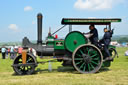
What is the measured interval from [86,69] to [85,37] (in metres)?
1.20

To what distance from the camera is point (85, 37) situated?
20.9 feet

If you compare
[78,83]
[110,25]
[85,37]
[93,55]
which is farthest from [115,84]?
[110,25]

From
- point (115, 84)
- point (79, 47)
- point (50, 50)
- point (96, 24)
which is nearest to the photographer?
point (115, 84)

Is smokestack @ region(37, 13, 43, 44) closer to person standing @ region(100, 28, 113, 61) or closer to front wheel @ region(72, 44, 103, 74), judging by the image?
front wheel @ region(72, 44, 103, 74)

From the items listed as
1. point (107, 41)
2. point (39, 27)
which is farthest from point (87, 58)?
point (39, 27)

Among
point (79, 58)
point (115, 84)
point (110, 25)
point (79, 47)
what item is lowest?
point (115, 84)

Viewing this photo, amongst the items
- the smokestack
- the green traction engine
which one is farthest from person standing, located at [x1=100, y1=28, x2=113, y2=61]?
the smokestack

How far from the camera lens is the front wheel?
20.3 ft

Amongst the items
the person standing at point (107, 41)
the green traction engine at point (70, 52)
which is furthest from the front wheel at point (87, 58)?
the person standing at point (107, 41)

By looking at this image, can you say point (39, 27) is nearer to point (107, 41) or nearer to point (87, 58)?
point (87, 58)

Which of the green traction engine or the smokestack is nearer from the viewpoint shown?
the green traction engine

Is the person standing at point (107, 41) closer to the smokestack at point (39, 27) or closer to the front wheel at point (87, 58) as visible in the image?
the front wheel at point (87, 58)

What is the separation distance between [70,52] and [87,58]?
2.22 feet

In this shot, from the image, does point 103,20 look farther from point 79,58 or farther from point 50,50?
point 50,50
